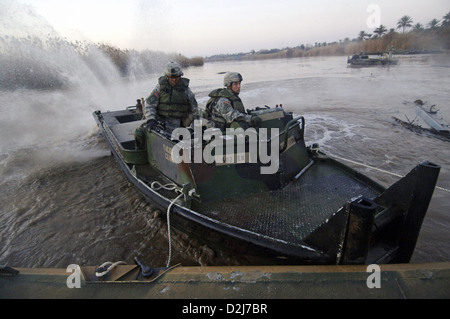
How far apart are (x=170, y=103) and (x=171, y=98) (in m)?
0.11

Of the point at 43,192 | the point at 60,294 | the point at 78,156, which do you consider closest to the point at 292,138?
the point at 60,294

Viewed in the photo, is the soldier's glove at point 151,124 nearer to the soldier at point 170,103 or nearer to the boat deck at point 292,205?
the soldier at point 170,103

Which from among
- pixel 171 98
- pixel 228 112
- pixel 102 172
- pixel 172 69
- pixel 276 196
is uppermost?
pixel 172 69

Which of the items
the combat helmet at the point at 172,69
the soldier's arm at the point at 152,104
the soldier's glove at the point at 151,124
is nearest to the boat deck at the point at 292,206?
the soldier's glove at the point at 151,124

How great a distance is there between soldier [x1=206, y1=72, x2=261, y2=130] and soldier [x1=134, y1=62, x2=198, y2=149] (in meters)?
0.82

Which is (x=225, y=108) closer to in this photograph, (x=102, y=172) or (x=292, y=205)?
(x=292, y=205)

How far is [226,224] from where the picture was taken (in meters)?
3.33

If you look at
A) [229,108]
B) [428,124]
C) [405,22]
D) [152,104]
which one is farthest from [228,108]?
[405,22]

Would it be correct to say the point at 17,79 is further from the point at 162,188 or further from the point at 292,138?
the point at 292,138

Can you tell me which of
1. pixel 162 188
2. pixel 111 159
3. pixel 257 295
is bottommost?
pixel 111 159

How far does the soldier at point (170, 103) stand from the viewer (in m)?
5.38

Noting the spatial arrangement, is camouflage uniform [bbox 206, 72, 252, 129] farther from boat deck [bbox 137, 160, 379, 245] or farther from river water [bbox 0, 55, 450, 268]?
river water [bbox 0, 55, 450, 268]

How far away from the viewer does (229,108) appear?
485 cm

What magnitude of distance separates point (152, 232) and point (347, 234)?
3343 mm
